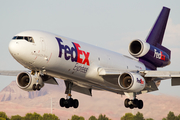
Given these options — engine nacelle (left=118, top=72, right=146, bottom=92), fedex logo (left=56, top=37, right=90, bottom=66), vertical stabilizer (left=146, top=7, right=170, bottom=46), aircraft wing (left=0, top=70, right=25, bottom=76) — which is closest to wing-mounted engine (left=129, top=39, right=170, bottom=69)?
vertical stabilizer (left=146, top=7, right=170, bottom=46)

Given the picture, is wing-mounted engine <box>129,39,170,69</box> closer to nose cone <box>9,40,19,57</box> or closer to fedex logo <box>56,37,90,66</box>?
fedex logo <box>56,37,90,66</box>

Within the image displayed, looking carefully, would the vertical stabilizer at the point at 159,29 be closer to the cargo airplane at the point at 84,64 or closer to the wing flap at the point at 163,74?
the cargo airplane at the point at 84,64

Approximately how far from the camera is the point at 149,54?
Answer: 35312 millimetres

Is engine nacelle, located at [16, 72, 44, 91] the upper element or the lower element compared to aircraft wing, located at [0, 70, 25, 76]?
lower

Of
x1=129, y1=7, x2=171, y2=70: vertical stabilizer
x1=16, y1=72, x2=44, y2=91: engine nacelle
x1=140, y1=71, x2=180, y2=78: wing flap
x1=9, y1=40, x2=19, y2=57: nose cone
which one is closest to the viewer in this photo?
x1=9, y1=40, x2=19, y2=57: nose cone

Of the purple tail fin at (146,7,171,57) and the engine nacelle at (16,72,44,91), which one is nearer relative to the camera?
the engine nacelle at (16,72,44,91)

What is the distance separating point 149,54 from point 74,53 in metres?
11.0

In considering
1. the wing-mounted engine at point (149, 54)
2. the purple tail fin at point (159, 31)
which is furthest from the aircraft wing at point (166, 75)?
the purple tail fin at point (159, 31)

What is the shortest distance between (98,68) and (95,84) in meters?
2.01

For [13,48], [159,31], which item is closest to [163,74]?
[159,31]

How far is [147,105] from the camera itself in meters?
106

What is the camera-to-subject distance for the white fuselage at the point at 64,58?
24767mm

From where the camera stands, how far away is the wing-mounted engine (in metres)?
34.8

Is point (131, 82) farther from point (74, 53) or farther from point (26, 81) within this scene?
point (26, 81)
